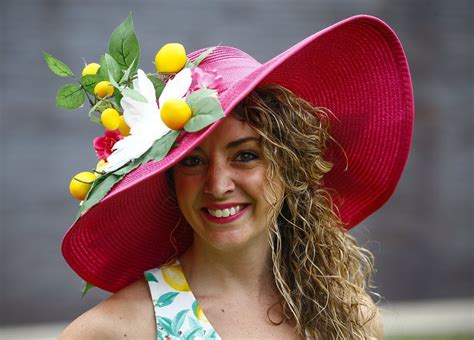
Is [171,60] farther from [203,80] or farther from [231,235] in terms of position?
[231,235]

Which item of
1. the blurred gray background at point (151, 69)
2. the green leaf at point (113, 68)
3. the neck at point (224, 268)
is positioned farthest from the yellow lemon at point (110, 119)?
the blurred gray background at point (151, 69)

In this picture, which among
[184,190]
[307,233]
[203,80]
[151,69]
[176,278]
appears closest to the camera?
[203,80]

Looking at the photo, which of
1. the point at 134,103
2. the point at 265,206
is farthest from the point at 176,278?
the point at 134,103

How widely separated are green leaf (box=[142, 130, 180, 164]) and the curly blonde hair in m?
0.26

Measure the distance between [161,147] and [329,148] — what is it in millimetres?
686

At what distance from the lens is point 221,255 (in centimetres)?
271

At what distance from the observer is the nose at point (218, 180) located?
8.23 ft

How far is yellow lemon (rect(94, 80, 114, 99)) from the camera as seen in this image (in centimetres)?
259

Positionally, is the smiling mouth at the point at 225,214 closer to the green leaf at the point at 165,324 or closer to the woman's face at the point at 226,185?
the woman's face at the point at 226,185

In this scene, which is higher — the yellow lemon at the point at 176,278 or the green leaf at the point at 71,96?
the green leaf at the point at 71,96

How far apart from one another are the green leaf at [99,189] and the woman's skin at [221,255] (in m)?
0.21

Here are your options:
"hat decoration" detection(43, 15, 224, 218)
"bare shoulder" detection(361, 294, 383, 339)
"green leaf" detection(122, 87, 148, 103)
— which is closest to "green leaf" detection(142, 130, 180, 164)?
"hat decoration" detection(43, 15, 224, 218)

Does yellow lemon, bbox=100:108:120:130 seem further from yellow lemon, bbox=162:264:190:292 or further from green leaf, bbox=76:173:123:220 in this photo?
yellow lemon, bbox=162:264:190:292

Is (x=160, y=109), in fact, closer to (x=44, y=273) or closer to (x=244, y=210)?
(x=244, y=210)
